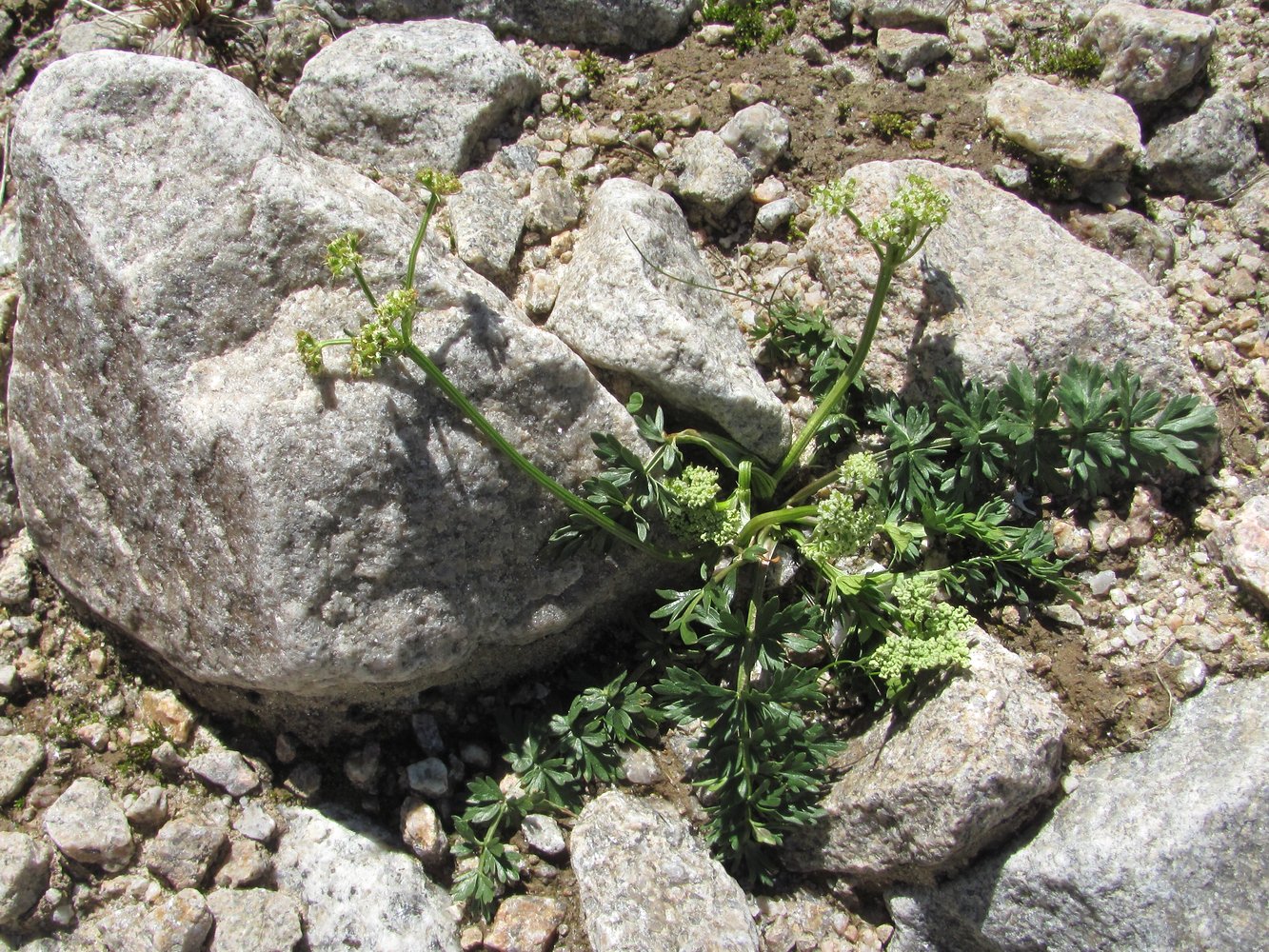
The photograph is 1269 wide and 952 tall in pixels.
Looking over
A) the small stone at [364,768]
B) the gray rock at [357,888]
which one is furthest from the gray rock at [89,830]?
the small stone at [364,768]

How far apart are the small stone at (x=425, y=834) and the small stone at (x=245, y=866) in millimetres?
688

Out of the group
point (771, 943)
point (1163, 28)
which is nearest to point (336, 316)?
point (771, 943)

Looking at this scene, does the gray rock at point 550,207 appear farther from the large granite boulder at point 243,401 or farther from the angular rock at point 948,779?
the angular rock at point 948,779

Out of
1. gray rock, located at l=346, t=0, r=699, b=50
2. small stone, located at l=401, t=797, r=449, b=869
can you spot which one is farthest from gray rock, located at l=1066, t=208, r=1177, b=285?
small stone, located at l=401, t=797, r=449, b=869

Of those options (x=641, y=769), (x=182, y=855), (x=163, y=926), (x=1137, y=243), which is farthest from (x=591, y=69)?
(x=163, y=926)

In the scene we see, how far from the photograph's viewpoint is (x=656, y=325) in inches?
198

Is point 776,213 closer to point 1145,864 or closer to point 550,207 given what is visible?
point 550,207

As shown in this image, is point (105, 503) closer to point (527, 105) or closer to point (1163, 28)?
point (527, 105)

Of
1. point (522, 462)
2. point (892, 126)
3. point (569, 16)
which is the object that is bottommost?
point (522, 462)

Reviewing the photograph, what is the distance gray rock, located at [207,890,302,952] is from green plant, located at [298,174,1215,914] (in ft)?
2.66

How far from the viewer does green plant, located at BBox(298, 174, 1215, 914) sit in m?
4.83

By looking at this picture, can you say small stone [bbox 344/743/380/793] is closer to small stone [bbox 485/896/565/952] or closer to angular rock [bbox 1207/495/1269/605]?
small stone [bbox 485/896/565/952]

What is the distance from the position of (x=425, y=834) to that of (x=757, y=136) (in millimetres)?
4494

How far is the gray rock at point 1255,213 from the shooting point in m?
5.84
